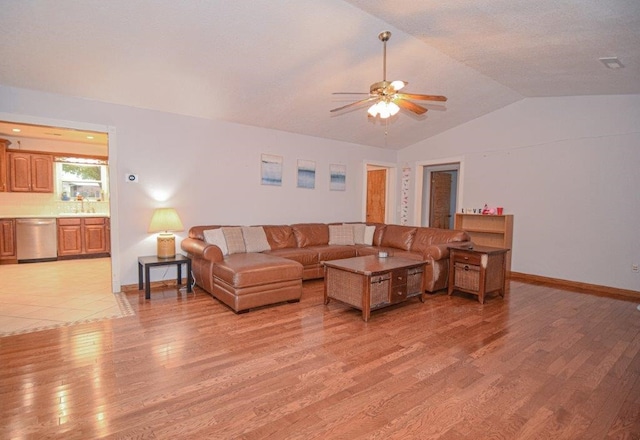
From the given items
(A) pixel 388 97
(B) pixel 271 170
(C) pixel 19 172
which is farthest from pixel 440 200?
(C) pixel 19 172

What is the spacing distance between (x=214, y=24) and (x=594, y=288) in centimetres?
616

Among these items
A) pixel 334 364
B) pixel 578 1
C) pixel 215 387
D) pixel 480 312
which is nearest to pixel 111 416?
pixel 215 387

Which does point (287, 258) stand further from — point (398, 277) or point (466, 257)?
point (466, 257)

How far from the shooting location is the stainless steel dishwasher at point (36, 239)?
6.29 meters

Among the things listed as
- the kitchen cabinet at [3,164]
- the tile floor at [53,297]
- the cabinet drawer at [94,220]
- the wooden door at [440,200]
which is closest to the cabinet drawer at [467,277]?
the wooden door at [440,200]

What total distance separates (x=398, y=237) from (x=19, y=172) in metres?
7.45

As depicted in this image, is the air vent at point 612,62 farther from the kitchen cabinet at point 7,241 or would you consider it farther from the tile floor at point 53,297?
the kitchen cabinet at point 7,241

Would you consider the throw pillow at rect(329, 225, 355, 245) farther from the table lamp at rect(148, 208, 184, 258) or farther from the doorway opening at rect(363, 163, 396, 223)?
the table lamp at rect(148, 208, 184, 258)

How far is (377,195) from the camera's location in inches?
321

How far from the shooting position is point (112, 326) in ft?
10.7

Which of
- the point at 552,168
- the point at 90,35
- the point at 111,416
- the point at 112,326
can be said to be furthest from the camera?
the point at 552,168

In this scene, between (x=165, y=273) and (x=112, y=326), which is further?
(x=165, y=273)

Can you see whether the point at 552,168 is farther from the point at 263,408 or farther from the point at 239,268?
the point at 263,408

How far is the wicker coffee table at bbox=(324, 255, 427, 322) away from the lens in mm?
3531
